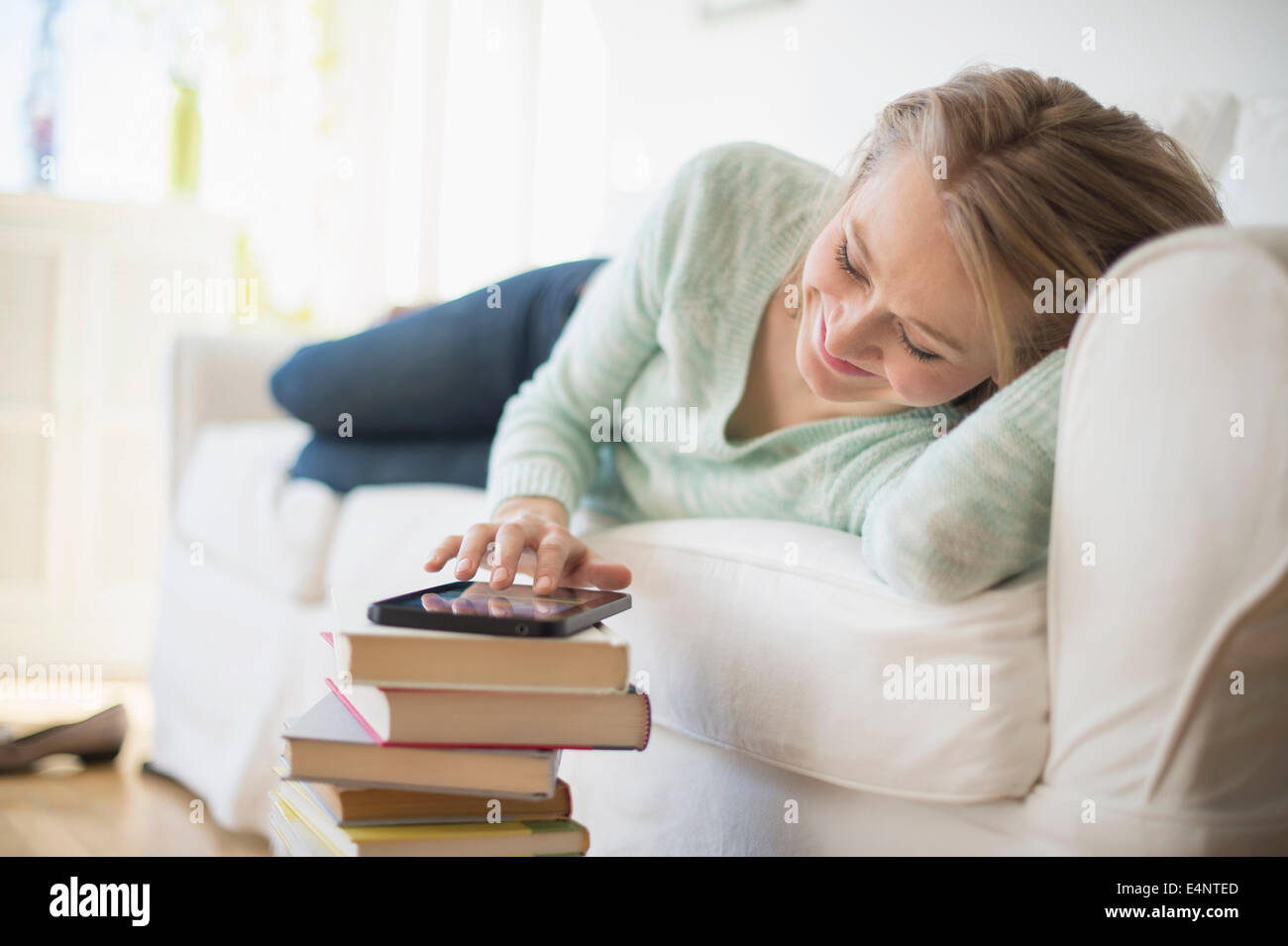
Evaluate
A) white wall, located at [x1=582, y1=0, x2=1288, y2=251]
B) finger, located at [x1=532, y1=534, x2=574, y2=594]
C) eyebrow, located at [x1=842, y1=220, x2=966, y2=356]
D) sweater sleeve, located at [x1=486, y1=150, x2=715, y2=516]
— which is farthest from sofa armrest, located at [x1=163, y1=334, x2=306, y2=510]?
eyebrow, located at [x1=842, y1=220, x2=966, y2=356]

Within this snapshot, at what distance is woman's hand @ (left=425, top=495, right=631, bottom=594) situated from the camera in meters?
0.78

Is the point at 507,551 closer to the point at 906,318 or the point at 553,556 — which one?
the point at 553,556

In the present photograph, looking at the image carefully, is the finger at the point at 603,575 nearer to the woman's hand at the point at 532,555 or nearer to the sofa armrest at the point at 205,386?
the woman's hand at the point at 532,555

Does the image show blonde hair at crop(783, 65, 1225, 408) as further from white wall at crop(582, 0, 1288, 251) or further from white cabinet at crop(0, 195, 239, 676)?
white cabinet at crop(0, 195, 239, 676)

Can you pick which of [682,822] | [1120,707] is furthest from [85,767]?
[1120,707]

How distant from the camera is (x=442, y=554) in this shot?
0.80 meters

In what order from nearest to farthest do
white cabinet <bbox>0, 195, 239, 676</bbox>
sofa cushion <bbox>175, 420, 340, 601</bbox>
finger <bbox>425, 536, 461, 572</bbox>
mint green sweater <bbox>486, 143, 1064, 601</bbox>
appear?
finger <bbox>425, 536, 461, 572</bbox> < mint green sweater <bbox>486, 143, 1064, 601</bbox> < sofa cushion <bbox>175, 420, 340, 601</bbox> < white cabinet <bbox>0, 195, 239, 676</bbox>

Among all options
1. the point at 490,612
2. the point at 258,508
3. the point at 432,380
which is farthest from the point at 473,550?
the point at 258,508

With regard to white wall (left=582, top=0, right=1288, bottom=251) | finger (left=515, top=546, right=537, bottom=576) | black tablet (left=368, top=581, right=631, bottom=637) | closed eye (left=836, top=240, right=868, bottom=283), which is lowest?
black tablet (left=368, top=581, right=631, bottom=637)

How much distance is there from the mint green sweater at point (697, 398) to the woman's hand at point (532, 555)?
188mm

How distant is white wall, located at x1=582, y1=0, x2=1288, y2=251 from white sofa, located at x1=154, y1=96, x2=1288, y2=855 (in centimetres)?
77

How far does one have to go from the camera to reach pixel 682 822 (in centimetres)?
89
